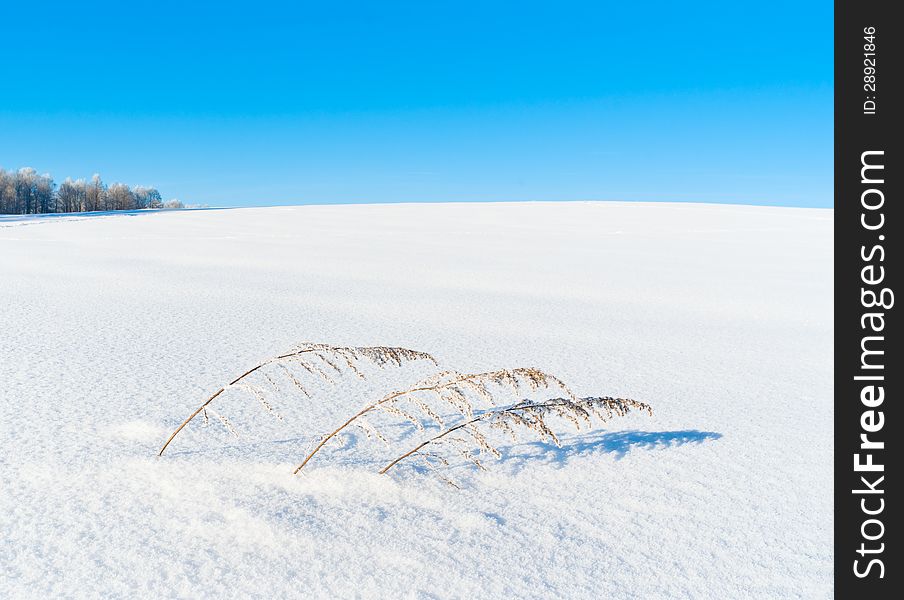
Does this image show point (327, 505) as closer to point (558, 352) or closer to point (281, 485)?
point (281, 485)

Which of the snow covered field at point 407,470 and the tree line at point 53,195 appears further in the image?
the tree line at point 53,195

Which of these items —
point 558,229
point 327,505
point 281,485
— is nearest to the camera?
point 327,505

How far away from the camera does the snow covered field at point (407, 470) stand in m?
1.40

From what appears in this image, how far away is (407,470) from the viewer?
1894 mm

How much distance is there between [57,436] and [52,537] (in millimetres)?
717

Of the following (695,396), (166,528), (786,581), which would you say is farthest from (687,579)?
(695,396)

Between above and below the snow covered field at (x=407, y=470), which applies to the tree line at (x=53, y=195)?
above

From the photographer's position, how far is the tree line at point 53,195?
57375 mm

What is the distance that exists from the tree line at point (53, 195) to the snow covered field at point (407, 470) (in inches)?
2602

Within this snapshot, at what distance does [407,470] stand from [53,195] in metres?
74.9

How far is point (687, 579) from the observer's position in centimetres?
140

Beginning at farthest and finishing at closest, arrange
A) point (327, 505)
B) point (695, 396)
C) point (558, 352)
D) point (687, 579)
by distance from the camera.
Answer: point (558, 352)
point (695, 396)
point (327, 505)
point (687, 579)

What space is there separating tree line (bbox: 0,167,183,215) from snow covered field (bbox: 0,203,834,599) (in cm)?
6610

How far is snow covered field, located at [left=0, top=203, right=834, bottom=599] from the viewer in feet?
4.59
